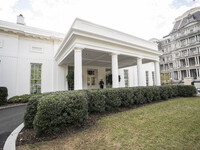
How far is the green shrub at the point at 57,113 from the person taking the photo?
254 centimetres

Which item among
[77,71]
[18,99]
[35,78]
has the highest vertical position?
[77,71]

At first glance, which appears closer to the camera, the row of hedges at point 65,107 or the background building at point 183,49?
the row of hedges at point 65,107

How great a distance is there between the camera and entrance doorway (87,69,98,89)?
516 inches

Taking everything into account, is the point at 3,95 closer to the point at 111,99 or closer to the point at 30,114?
the point at 30,114

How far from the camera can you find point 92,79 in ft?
44.3

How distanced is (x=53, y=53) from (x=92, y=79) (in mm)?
5858

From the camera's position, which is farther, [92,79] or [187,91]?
[92,79]

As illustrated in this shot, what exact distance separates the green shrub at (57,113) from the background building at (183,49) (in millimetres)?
29107

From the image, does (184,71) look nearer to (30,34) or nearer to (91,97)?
(91,97)

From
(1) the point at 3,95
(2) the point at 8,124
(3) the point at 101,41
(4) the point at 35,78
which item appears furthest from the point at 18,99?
(3) the point at 101,41

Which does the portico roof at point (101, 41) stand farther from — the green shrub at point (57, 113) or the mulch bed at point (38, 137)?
the mulch bed at point (38, 137)

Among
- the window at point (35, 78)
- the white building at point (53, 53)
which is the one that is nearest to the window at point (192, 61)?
the white building at point (53, 53)

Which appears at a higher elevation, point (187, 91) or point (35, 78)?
point (35, 78)

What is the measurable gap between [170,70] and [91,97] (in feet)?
127
